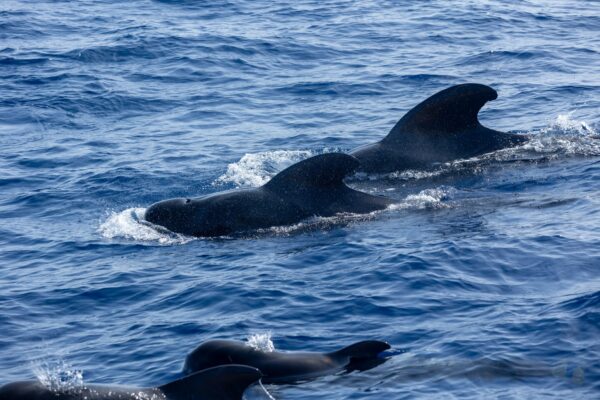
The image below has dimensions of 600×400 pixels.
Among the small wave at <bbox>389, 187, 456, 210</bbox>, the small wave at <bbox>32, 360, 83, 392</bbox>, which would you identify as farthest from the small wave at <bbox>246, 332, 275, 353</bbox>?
the small wave at <bbox>389, 187, 456, 210</bbox>

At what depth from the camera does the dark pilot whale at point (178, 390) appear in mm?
9992

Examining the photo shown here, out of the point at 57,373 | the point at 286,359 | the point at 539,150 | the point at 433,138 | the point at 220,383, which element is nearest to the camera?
the point at 220,383

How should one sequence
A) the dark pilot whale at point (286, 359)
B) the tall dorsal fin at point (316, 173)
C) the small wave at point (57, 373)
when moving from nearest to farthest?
the small wave at point (57, 373) < the dark pilot whale at point (286, 359) < the tall dorsal fin at point (316, 173)

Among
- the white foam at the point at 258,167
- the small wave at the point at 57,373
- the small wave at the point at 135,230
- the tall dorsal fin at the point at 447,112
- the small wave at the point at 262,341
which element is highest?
the tall dorsal fin at the point at 447,112

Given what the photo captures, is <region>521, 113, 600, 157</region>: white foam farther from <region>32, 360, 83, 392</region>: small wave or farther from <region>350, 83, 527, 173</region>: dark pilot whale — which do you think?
<region>32, 360, 83, 392</region>: small wave

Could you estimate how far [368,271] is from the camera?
14.7 m

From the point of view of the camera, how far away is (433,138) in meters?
19.6

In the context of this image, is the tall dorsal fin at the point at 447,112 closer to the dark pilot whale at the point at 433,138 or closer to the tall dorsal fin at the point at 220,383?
the dark pilot whale at the point at 433,138

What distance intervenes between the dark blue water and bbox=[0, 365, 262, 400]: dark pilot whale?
0.72m

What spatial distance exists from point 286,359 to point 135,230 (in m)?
6.67

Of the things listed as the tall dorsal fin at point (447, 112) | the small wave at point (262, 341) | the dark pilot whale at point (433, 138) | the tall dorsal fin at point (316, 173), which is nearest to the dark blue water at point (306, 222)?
the small wave at point (262, 341)

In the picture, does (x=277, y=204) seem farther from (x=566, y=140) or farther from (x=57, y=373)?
(x=566, y=140)

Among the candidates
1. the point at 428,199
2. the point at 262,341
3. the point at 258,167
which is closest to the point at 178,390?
the point at 262,341

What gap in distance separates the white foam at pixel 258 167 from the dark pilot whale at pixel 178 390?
30.6 ft
